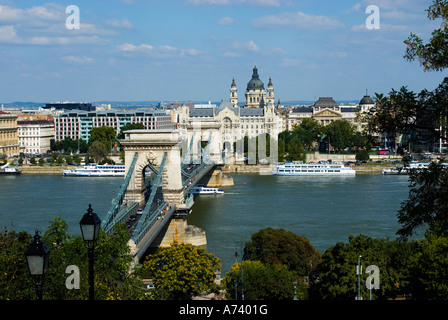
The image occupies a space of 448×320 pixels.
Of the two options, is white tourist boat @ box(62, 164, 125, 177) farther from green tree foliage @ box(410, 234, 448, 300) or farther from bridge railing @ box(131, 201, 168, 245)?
green tree foliage @ box(410, 234, 448, 300)

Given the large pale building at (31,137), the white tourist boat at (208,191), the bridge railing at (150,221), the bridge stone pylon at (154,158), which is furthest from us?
the large pale building at (31,137)

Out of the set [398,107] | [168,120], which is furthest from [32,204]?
[168,120]

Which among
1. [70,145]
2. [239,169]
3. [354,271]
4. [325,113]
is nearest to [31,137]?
[70,145]

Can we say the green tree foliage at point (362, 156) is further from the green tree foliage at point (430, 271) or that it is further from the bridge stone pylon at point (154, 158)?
the green tree foliage at point (430, 271)

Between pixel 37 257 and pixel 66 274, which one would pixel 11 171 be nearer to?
pixel 66 274

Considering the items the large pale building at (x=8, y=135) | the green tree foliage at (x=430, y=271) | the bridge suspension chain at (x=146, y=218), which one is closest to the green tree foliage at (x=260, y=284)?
the green tree foliage at (x=430, y=271)
